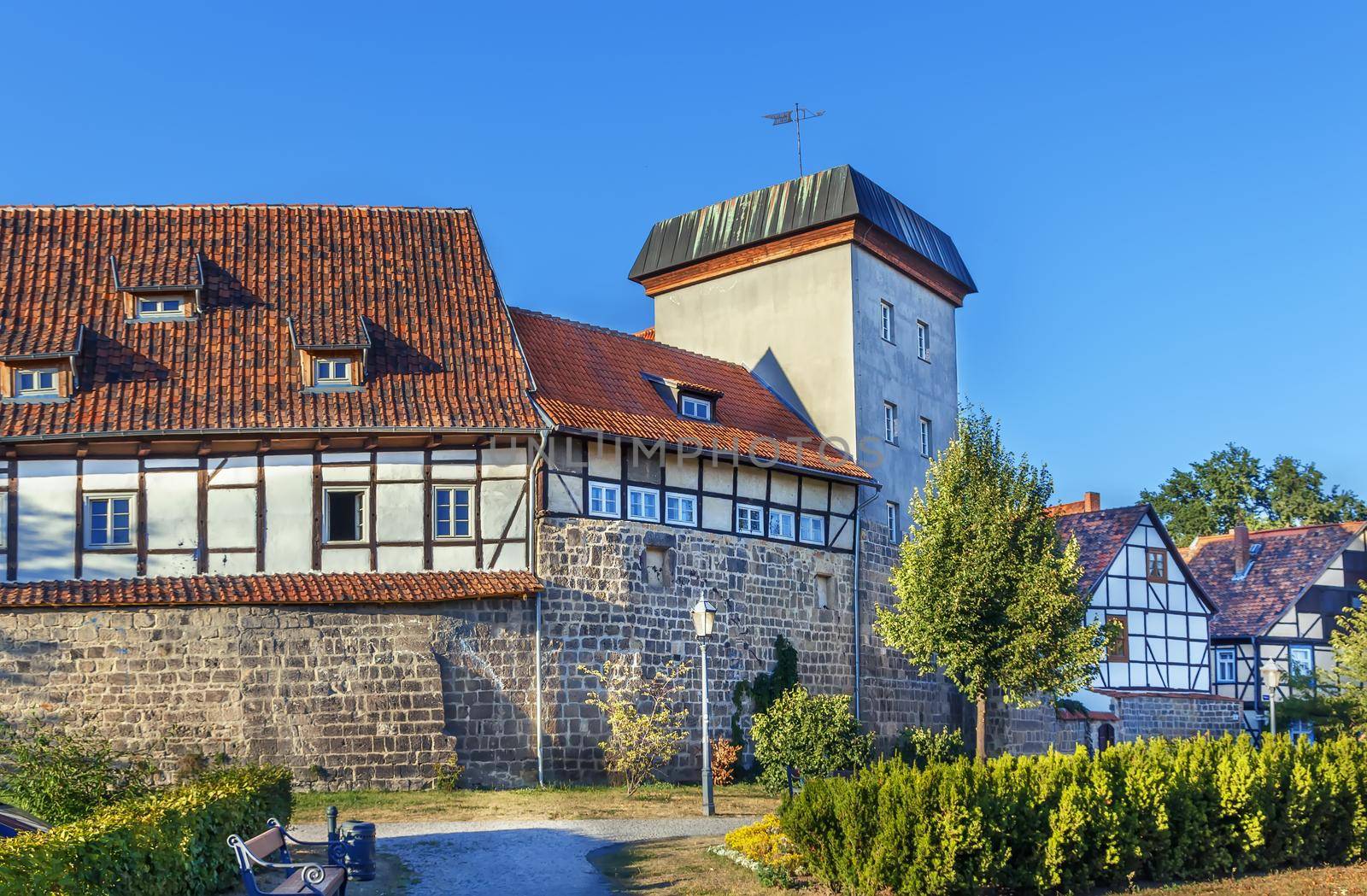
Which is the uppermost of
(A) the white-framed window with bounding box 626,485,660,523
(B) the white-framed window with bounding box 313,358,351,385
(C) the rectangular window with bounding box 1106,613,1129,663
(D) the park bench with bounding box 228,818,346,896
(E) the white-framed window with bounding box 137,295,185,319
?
(E) the white-framed window with bounding box 137,295,185,319

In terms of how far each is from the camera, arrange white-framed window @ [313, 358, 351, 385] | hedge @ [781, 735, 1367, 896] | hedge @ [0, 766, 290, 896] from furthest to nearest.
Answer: white-framed window @ [313, 358, 351, 385]
hedge @ [781, 735, 1367, 896]
hedge @ [0, 766, 290, 896]

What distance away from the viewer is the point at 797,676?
28.8m

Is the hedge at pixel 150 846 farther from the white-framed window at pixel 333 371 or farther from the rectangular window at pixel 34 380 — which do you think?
the rectangular window at pixel 34 380

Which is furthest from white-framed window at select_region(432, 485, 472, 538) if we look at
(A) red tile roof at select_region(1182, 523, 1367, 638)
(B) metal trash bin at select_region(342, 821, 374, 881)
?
(A) red tile roof at select_region(1182, 523, 1367, 638)

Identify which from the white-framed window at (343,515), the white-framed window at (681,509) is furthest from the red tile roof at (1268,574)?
the white-framed window at (343,515)

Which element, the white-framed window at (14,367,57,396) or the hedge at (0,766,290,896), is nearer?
the hedge at (0,766,290,896)

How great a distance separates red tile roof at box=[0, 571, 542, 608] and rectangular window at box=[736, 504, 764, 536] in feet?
17.7

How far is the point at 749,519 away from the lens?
28.5 meters

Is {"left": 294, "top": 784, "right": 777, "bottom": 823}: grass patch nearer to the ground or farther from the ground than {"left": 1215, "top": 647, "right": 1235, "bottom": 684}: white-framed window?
nearer to the ground

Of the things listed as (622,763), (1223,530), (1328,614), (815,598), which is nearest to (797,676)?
(815,598)

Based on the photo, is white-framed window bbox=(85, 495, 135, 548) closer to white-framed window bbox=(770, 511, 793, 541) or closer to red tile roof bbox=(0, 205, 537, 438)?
red tile roof bbox=(0, 205, 537, 438)

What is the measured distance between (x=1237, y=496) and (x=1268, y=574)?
1994cm

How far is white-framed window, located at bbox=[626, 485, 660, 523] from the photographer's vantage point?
2636 cm

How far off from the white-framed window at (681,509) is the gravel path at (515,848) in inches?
306
